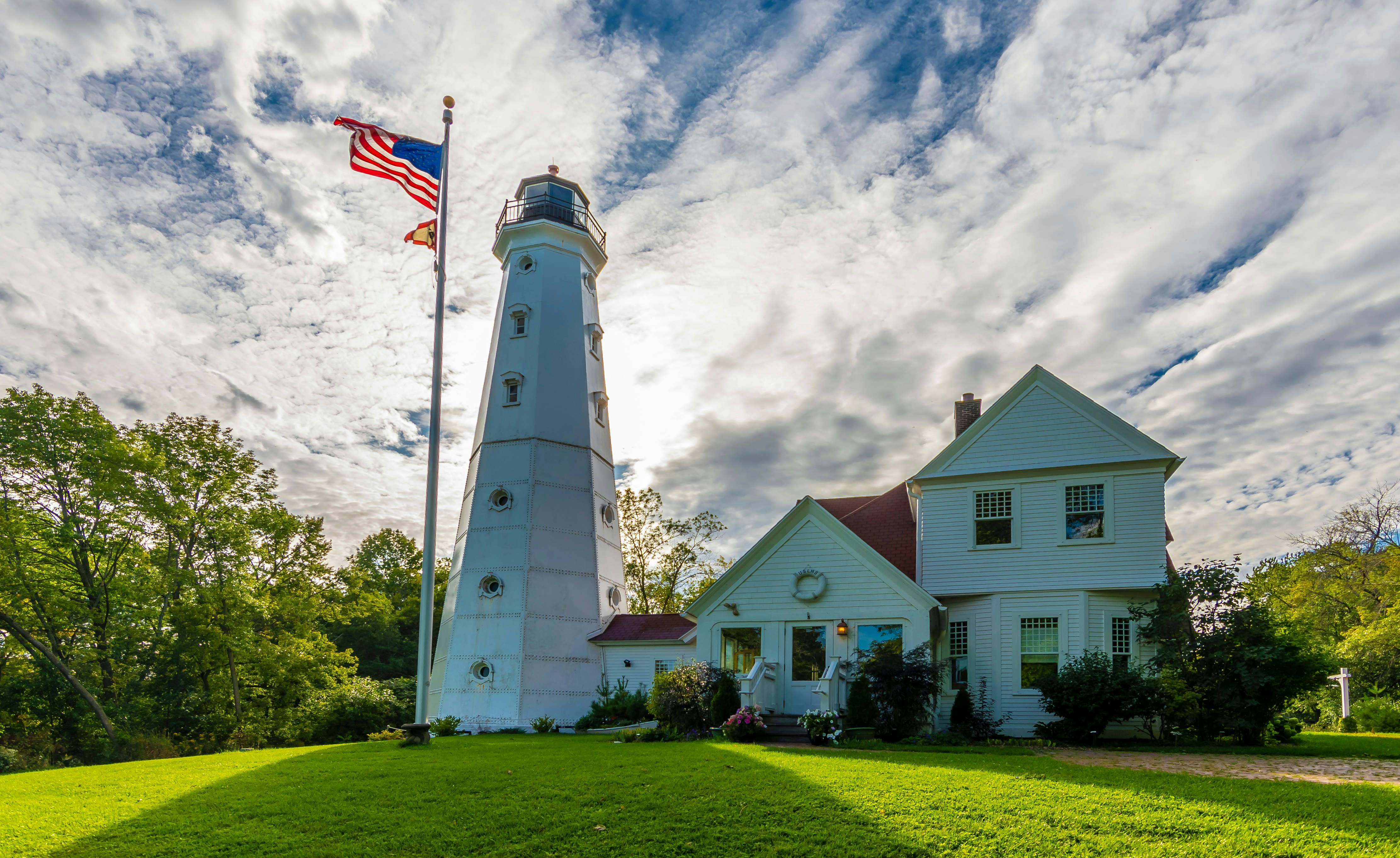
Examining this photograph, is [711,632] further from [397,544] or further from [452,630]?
[397,544]

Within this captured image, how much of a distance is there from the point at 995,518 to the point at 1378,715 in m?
13.2

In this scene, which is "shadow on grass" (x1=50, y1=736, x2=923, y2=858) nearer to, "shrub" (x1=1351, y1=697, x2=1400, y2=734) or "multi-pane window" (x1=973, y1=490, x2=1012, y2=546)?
"multi-pane window" (x1=973, y1=490, x2=1012, y2=546)

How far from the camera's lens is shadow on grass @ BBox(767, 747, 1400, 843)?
7570 millimetres

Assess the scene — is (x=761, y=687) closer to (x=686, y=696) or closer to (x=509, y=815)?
(x=686, y=696)

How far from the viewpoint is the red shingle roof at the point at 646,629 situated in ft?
72.3

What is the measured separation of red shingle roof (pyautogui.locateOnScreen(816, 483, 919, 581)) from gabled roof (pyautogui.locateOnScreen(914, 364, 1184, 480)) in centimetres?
216

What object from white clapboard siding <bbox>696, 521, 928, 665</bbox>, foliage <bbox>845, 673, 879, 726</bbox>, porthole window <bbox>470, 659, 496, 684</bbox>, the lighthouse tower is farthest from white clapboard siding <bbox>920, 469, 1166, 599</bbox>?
porthole window <bbox>470, 659, 496, 684</bbox>

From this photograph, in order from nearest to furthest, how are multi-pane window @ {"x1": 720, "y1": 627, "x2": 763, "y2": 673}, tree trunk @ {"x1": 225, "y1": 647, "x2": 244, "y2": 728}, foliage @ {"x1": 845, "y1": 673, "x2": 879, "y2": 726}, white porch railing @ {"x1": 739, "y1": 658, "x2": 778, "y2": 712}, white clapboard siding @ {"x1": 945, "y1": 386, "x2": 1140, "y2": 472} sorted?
1. foliage @ {"x1": 845, "y1": 673, "x2": 879, "y2": 726}
2. white porch railing @ {"x1": 739, "y1": 658, "x2": 778, "y2": 712}
3. white clapboard siding @ {"x1": 945, "y1": 386, "x2": 1140, "y2": 472}
4. multi-pane window @ {"x1": 720, "y1": 627, "x2": 763, "y2": 673}
5. tree trunk @ {"x1": 225, "y1": 647, "x2": 244, "y2": 728}

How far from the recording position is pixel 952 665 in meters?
17.8

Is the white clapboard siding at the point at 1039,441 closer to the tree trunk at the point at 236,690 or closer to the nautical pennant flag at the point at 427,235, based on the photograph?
the nautical pennant flag at the point at 427,235

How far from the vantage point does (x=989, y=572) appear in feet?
58.0

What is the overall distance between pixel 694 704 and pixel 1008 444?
9.00 meters

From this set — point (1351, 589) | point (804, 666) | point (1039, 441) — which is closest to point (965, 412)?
point (1039, 441)

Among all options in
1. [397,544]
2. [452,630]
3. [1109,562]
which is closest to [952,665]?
[1109,562]
